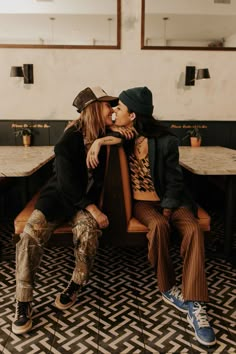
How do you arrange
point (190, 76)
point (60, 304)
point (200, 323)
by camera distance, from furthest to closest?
1. point (190, 76)
2. point (60, 304)
3. point (200, 323)

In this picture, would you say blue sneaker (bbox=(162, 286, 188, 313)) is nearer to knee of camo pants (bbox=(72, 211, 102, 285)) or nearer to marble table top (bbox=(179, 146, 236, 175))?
knee of camo pants (bbox=(72, 211, 102, 285))

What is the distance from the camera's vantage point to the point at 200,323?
77.7 inches

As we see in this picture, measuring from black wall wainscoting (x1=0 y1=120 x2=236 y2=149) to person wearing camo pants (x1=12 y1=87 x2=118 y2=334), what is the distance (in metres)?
1.90

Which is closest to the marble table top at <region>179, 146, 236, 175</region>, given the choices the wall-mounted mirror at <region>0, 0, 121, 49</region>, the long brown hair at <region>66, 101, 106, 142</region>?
the long brown hair at <region>66, 101, 106, 142</region>

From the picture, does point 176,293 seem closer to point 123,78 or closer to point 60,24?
point 123,78

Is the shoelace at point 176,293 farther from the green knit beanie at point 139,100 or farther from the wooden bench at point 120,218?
the green knit beanie at point 139,100

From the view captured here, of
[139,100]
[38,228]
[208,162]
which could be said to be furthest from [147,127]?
[38,228]

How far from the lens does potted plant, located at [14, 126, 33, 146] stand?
4055 millimetres

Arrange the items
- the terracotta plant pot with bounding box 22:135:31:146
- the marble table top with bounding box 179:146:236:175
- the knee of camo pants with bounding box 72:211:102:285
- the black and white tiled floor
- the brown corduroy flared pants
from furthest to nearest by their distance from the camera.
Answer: the terracotta plant pot with bounding box 22:135:31:146, the marble table top with bounding box 179:146:236:175, the knee of camo pants with bounding box 72:211:102:285, the brown corduroy flared pants, the black and white tiled floor

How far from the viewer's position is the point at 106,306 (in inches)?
89.8

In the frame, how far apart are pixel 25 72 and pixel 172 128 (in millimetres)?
1685

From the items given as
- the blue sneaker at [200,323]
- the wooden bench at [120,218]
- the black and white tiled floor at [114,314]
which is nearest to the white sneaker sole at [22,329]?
the black and white tiled floor at [114,314]

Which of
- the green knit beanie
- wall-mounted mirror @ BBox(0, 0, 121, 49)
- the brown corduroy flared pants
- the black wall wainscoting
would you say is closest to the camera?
the brown corduroy flared pants

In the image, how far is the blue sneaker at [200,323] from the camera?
1911 mm
